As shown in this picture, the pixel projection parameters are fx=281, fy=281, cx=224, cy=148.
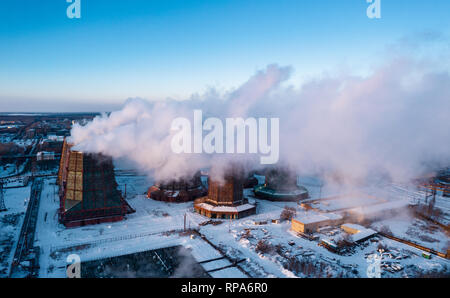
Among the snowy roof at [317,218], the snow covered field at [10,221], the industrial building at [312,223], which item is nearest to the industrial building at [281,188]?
the snowy roof at [317,218]

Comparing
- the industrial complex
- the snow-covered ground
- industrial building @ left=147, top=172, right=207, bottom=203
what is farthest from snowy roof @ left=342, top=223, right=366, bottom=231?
industrial building @ left=147, top=172, right=207, bottom=203

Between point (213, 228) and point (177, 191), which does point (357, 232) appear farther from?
point (177, 191)

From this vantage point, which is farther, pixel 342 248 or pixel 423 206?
pixel 423 206

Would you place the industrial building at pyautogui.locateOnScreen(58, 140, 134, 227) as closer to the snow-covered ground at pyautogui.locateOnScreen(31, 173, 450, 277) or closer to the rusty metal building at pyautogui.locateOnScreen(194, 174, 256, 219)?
the snow-covered ground at pyautogui.locateOnScreen(31, 173, 450, 277)
